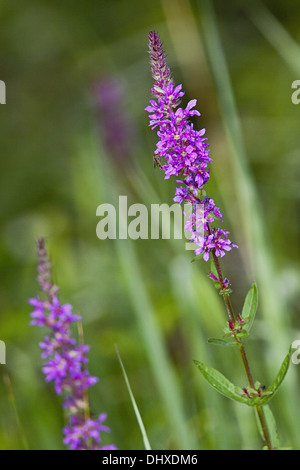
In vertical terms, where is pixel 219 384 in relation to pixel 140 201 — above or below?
below

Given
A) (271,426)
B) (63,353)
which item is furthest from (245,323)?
(63,353)

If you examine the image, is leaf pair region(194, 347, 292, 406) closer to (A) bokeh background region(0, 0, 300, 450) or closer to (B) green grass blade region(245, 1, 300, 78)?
(A) bokeh background region(0, 0, 300, 450)

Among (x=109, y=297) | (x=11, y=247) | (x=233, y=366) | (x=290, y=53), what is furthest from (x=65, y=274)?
(x=290, y=53)

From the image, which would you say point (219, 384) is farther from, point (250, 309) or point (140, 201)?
point (140, 201)

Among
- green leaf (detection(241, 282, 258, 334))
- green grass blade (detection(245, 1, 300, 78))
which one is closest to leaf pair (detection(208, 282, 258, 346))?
green leaf (detection(241, 282, 258, 334))

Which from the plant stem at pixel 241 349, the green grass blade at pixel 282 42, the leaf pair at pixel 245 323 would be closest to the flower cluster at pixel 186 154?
the plant stem at pixel 241 349

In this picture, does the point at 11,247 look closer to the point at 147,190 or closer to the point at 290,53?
the point at 147,190
